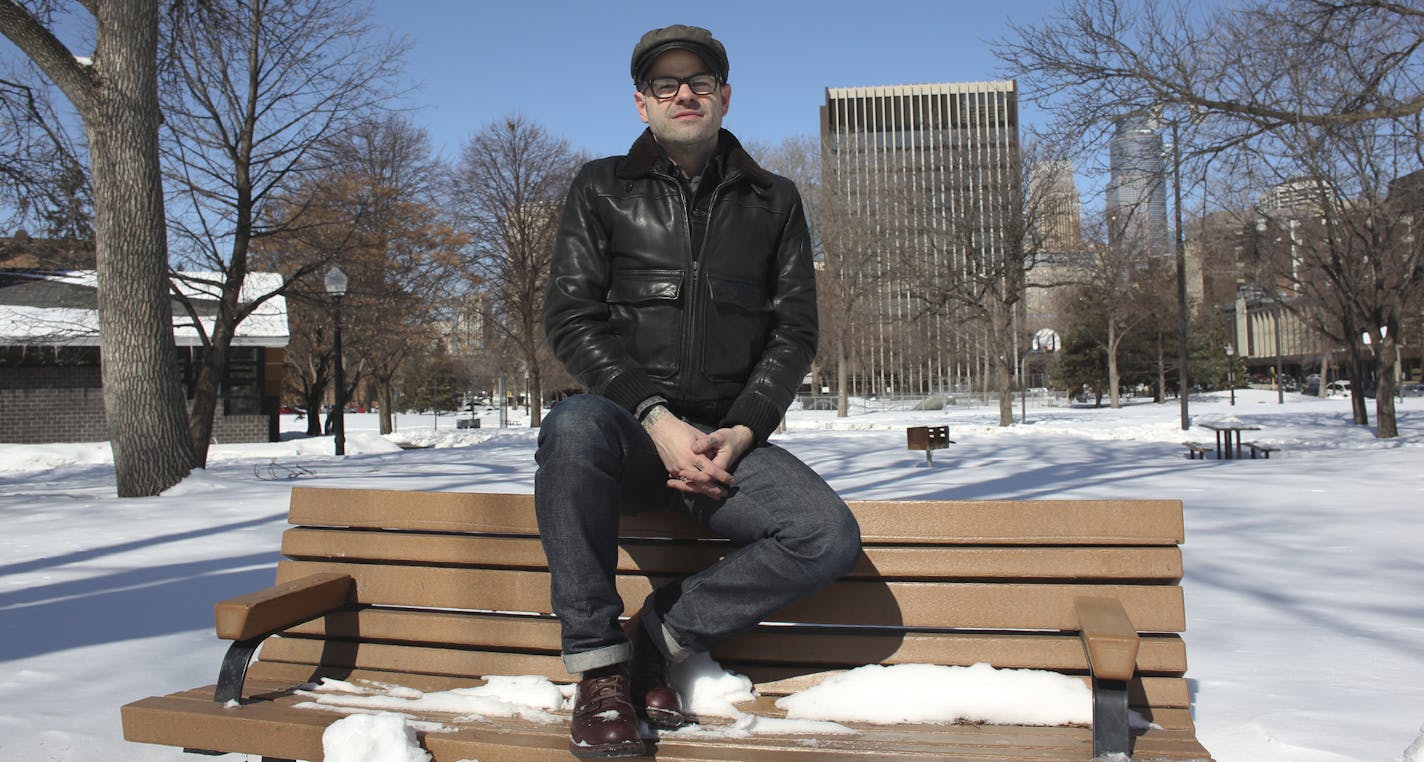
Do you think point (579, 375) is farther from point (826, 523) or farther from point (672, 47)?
point (672, 47)

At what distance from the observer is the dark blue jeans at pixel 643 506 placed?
2232mm

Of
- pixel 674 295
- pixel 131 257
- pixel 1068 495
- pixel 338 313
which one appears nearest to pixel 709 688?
pixel 674 295

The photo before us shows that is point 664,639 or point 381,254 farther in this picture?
point 381,254

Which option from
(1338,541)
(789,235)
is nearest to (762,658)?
(789,235)

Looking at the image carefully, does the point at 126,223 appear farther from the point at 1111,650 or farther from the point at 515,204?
the point at 515,204

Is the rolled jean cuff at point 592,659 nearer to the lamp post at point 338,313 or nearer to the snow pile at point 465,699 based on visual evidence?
the snow pile at point 465,699

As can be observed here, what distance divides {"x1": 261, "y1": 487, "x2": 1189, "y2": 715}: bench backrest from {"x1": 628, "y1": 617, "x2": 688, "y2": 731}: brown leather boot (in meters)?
0.23

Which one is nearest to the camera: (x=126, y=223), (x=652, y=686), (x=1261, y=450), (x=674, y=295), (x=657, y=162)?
(x=652, y=686)

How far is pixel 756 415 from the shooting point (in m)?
2.56

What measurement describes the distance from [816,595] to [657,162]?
1.34 m

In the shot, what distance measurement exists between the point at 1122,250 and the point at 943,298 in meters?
10.8

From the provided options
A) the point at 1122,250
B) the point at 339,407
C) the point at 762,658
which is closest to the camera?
the point at 762,658

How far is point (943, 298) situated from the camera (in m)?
30.0

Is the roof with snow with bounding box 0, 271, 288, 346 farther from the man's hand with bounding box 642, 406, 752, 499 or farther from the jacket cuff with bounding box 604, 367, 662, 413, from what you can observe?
the man's hand with bounding box 642, 406, 752, 499
